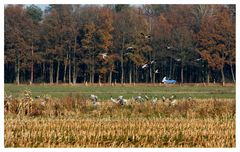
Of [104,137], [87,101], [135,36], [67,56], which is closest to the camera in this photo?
[104,137]

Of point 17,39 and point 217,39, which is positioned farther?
point 17,39

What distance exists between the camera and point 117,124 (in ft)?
54.5

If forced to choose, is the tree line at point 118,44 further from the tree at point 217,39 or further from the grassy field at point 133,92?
the grassy field at point 133,92

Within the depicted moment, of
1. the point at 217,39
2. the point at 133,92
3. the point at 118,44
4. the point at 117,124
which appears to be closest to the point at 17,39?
the point at 118,44

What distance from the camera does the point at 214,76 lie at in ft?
222

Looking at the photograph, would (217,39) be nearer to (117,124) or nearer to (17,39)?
(17,39)

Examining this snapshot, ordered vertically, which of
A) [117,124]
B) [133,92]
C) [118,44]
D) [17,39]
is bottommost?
[117,124]

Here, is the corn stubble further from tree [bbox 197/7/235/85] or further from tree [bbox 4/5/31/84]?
tree [bbox 4/5/31/84]

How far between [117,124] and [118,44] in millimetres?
45320

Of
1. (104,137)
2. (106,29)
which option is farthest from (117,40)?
(104,137)

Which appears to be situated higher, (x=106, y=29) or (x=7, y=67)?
(x=106, y=29)
